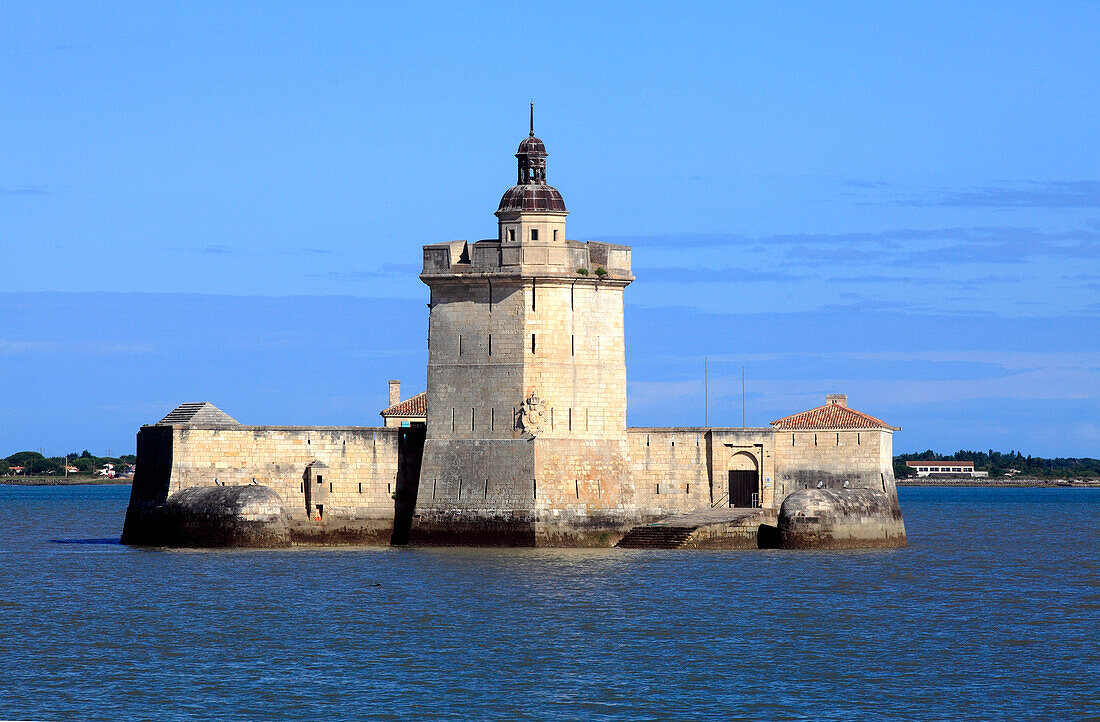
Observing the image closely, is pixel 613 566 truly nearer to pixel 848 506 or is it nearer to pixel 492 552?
pixel 492 552

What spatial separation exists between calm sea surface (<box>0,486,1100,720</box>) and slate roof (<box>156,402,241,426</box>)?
376 cm

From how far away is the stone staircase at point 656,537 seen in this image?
45.6 metres

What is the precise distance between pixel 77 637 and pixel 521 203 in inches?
767

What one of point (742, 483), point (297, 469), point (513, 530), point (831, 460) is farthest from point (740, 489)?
point (297, 469)

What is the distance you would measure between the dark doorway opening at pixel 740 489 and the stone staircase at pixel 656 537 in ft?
10.6

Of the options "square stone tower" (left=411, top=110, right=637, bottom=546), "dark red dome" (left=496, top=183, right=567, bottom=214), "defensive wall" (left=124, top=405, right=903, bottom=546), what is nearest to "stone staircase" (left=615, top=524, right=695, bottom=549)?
"defensive wall" (left=124, top=405, right=903, bottom=546)

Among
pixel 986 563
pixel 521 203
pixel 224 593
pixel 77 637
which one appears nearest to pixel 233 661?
pixel 77 637

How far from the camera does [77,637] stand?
30.4 metres

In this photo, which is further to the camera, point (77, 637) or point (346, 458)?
point (346, 458)

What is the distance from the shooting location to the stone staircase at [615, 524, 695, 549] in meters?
45.6

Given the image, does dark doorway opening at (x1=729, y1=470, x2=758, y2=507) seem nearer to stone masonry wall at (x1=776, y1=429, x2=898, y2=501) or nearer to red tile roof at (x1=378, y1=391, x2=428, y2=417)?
stone masonry wall at (x1=776, y1=429, x2=898, y2=501)

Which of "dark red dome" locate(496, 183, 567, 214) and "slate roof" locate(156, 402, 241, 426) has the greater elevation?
"dark red dome" locate(496, 183, 567, 214)

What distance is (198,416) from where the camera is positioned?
46.1 metres

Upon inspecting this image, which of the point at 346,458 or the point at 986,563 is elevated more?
the point at 346,458
